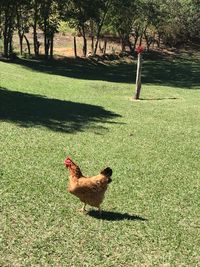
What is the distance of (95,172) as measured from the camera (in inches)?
377

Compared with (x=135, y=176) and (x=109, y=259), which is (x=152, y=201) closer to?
(x=135, y=176)

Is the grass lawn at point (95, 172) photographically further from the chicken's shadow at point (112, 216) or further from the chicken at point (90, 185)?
the chicken at point (90, 185)

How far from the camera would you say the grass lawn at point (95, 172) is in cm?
641

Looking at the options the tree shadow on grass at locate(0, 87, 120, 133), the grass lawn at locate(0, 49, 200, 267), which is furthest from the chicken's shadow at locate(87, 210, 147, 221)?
the tree shadow on grass at locate(0, 87, 120, 133)

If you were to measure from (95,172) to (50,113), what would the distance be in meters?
5.56

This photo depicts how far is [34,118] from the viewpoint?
1373 centimetres

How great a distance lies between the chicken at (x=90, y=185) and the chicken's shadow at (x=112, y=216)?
0.36 m

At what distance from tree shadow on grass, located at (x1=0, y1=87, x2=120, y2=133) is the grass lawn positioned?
1.4 inches

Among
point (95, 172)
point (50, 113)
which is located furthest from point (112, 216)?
point (50, 113)

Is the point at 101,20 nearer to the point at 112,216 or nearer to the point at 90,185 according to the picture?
the point at 112,216

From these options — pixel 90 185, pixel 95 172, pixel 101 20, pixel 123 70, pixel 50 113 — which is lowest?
pixel 123 70

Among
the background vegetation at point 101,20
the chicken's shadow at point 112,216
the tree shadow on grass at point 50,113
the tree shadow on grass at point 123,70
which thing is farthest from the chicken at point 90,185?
the background vegetation at point 101,20

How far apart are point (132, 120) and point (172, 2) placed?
39.2m

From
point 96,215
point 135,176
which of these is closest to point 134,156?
point 135,176
